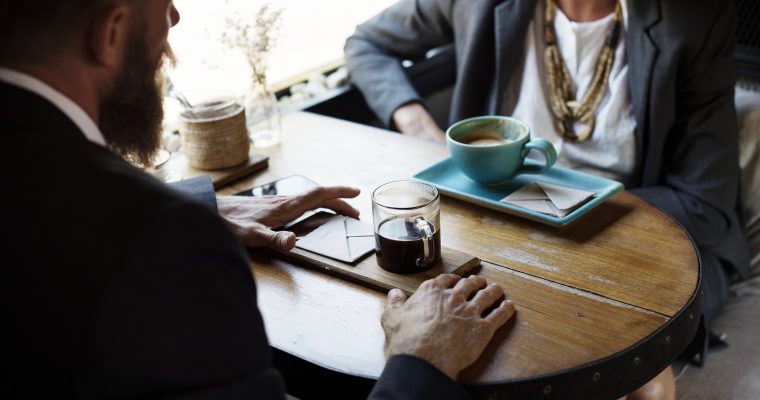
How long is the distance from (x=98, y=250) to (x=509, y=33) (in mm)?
1452

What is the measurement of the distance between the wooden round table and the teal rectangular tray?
0.06ft

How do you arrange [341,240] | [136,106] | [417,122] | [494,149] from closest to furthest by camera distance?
1. [136,106]
2. [341,240]
3. [494,149]
4. [417,122]

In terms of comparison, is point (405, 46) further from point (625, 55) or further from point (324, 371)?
point (324, 371)

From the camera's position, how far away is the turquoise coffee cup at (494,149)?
4.35 ft

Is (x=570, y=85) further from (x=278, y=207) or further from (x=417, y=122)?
(x=278, y=207)

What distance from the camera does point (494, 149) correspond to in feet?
4.31

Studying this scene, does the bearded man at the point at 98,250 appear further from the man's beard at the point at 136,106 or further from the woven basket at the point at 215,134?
the woven basket at the point at 215,134

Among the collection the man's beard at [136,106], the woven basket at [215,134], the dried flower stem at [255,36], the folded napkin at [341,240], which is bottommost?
the folded napkin at [341,240]

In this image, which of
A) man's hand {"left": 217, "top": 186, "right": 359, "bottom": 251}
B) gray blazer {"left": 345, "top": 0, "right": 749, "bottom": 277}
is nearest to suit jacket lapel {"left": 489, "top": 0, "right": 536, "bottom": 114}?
gray blazer {"left": 345, "top": 0, "right": 749, "bottom": 277}

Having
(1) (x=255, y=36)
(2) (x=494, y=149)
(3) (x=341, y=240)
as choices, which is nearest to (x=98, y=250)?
(3) (x=341, y=240)

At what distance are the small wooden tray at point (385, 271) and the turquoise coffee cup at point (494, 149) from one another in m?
0.24

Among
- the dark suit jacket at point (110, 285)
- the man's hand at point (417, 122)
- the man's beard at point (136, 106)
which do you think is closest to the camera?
the dark suit jacket at point (110, 285)

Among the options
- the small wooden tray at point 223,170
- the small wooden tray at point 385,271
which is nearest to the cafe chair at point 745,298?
the small wooden tray at point 385,271

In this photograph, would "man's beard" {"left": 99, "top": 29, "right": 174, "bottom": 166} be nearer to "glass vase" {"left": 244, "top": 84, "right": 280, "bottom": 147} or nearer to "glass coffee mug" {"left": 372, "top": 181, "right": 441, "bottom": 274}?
"glass coffee mug" {"left": 372, "top": 181, "right": 441, "bottom": 274}
